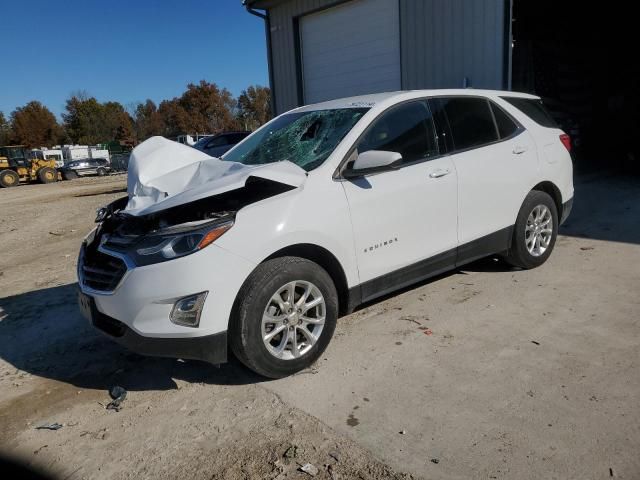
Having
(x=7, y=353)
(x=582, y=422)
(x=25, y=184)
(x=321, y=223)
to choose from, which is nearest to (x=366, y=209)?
(x=321, y=223)

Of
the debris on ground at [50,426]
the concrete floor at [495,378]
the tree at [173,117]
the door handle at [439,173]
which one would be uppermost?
the tree at [173,117]

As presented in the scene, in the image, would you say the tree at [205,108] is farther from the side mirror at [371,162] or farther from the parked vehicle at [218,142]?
the side mirror at [371,162]

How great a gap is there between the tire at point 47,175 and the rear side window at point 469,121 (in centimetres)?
2920

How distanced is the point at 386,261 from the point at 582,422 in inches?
61.0

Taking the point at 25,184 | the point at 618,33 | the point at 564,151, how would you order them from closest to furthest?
the point at 564,151 → the point at 618,33 → the point at 25,184

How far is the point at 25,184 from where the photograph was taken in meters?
28.4

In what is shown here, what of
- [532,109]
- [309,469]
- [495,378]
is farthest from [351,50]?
[309,469]

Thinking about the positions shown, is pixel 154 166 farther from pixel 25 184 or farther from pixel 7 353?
pixel 25 184

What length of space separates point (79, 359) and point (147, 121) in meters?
75.9

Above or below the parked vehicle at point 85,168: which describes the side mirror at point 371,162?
above

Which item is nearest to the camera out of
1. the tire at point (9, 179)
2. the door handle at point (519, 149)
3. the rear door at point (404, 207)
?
the rear door at point (404, 207)

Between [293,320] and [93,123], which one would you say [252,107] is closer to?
[93,123]

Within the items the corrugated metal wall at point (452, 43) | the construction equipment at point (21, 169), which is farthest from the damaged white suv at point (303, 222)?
the construction equipment at point (21, 169)

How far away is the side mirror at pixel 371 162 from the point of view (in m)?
3.28
